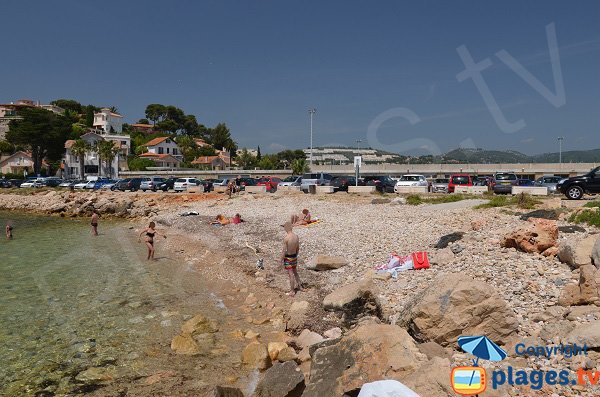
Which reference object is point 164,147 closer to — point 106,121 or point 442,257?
point 106,121

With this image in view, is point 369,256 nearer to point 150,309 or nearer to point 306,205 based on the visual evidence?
point 150,309

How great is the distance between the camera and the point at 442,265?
12.0 meters

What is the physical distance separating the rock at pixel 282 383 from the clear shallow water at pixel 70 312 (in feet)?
10.9

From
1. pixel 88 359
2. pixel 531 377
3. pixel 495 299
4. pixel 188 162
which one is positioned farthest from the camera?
pixel 188 162

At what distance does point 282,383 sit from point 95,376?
3.91m

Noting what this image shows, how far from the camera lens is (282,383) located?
6.61m

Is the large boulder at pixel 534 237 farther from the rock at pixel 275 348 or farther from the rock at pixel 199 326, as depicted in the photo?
the rock at pixel 199 326

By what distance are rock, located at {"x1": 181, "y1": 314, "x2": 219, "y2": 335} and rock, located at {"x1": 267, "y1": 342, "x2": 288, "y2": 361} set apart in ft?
7.22

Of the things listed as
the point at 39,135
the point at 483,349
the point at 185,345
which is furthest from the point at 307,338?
the point at 39,135

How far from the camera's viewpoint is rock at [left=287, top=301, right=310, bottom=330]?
989 centimetres

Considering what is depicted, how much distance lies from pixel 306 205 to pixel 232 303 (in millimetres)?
20234

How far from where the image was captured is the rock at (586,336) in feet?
18.8

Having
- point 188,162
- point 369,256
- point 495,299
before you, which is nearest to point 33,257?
point 369,256

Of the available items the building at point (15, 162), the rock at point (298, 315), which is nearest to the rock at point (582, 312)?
the rock at point (298, 315)
